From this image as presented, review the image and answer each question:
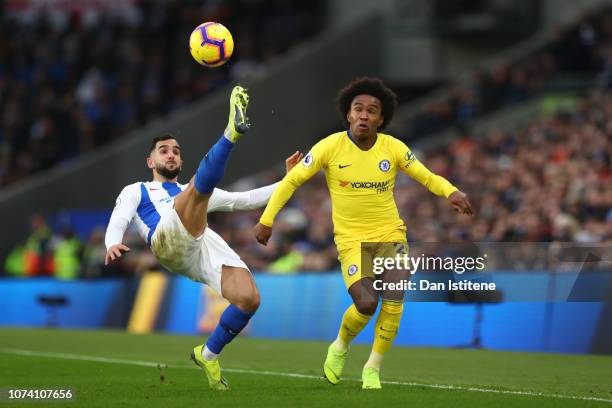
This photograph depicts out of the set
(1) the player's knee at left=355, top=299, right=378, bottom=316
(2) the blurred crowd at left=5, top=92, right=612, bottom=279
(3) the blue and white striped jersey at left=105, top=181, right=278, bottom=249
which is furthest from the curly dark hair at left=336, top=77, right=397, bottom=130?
(2) the blurred crowd at left=5, top=92, right=612, bottom=279

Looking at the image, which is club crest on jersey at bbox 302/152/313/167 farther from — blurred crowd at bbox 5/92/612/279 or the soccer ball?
blurred crowd at bbox 5/92/612/279

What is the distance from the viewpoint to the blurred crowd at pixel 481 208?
1912 centimetres

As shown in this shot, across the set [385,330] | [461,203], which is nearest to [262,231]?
[385,330]

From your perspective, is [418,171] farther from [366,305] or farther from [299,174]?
[366,305]

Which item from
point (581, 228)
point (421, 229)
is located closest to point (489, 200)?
point (421, 229)

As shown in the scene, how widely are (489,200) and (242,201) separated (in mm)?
9925

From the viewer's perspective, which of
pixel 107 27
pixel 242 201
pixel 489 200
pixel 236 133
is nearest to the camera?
pixel 236 133

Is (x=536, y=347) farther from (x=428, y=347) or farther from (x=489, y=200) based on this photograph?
(x=489, y=200)

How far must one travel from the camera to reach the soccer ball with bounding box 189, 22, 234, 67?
1159 centimetres

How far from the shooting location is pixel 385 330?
34.2 ft

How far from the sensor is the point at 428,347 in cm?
1741

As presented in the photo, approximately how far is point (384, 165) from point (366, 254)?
2.40ft

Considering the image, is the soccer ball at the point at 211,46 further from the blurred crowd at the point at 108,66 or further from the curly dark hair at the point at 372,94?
the blurred crowd at the point at 108,66

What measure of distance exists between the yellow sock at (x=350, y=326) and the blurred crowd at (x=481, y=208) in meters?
8.01
